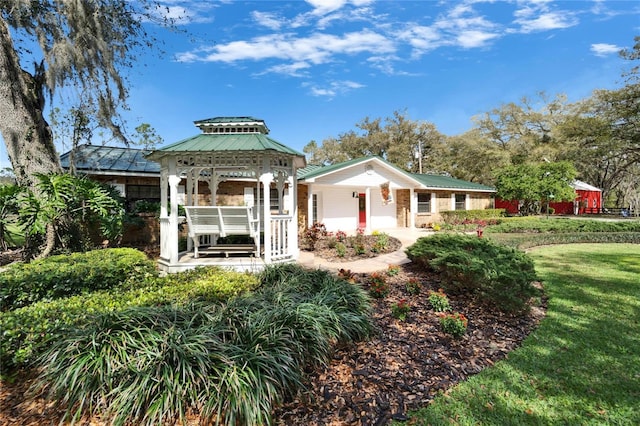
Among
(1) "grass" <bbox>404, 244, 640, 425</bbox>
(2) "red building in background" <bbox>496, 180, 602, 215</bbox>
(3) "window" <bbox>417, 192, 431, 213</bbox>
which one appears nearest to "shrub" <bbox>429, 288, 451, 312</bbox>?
(1) "grass" <bbox>404, 244, 640, 425</bbox>

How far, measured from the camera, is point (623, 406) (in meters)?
2.66

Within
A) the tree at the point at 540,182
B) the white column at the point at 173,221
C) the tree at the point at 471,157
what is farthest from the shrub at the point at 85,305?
the tree at the point at 471,157

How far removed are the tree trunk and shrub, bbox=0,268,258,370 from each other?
18.6 ft

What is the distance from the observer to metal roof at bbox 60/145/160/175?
1099cm

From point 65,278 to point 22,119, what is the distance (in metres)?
5.82

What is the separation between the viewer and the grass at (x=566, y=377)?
2.55 metres

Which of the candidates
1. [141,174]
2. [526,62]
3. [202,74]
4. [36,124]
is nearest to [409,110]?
[526,62]

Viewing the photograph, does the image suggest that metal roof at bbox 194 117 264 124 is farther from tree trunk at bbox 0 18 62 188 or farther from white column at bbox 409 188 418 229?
white column at bbox 409 188 418 229

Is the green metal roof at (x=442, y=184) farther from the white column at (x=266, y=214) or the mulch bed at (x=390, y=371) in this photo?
the mulch bed at (x=390, y=371)

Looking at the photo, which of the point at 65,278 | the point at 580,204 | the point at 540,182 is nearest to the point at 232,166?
the point at 65,278

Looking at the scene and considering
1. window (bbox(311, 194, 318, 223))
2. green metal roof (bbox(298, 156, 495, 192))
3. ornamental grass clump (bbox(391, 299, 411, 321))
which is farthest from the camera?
window (bbox(311, 194, 318, 223))

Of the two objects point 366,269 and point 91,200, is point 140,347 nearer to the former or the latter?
point 366,269

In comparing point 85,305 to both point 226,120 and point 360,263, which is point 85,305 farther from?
point 360,263

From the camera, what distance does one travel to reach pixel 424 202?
19.3 m
